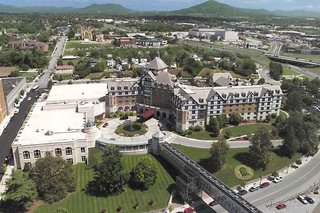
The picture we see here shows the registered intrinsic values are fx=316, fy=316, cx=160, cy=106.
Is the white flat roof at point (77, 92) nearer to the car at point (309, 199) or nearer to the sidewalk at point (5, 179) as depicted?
the sidewalk at point (5, 179)

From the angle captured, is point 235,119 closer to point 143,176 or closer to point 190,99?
point 190,99

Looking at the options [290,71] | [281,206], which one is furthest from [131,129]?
[290,71]

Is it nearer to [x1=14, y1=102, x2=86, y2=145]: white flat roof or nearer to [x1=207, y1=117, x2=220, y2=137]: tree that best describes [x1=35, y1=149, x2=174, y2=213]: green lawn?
[x1=14, y1=102, x2=86, y2=145]: white flat roof

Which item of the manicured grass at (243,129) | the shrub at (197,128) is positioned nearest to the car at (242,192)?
the manicured grass at (243,129)

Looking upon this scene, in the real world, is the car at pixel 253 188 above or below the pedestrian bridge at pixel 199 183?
below

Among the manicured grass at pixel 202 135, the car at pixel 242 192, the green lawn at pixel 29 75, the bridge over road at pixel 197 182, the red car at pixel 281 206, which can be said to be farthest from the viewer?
the green lawn at pixel 29 75

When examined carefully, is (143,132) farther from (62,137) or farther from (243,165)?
(243,165)

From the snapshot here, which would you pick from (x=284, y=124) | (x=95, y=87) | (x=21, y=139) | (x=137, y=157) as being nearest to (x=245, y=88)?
(x=284, y=124)
